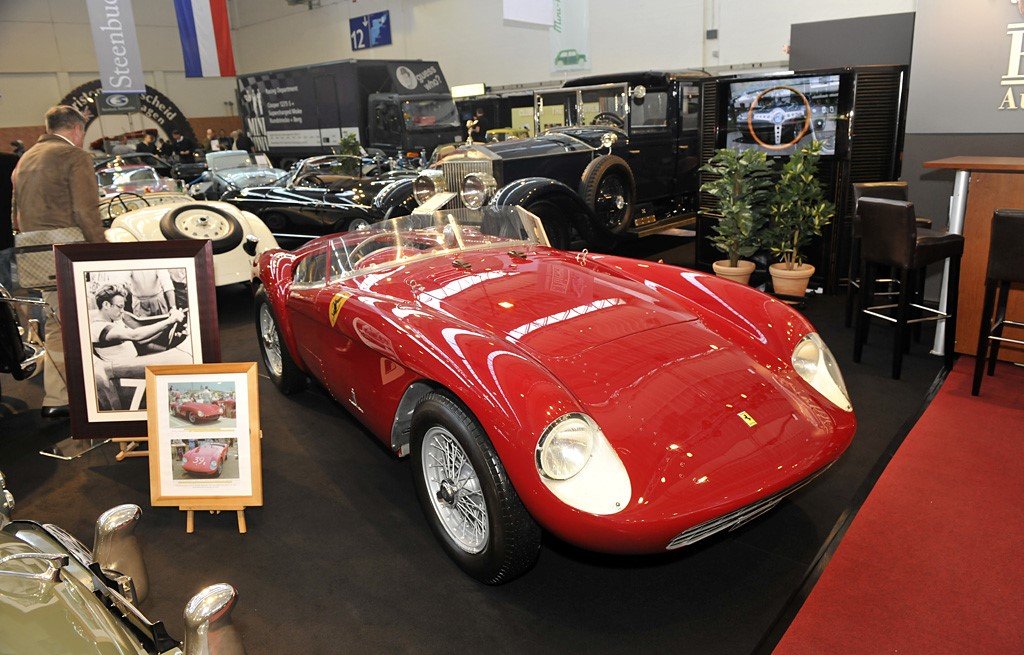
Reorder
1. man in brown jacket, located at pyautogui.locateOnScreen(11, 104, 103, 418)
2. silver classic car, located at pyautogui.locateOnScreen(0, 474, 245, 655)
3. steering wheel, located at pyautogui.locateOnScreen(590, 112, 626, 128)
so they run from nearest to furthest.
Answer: silver classic car, located at pyautogui.locateOnScreen(0, 474, 245, 655), man in brown jacket, located at pyautogui.locateOnScreen(11, 104, 103, 418), steering wheel, located at pyautogui.locateOnScreen(590, 112, 626, 128)

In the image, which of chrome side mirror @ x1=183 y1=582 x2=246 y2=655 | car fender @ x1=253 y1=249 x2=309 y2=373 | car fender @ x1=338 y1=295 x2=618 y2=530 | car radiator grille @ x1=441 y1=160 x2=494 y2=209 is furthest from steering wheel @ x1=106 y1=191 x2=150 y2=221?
chrome side mirror @ x1=183 y1=582 x2=246 y2=655

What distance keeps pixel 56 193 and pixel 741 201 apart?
16.7ft

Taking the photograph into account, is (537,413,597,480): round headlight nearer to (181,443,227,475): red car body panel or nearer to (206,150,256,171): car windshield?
(181,443,227,475): red car body panel

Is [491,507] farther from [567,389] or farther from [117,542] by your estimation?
[117,542]

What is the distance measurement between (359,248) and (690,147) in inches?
249

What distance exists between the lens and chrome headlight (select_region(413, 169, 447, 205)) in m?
6.40

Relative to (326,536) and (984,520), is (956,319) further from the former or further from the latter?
(326,536)

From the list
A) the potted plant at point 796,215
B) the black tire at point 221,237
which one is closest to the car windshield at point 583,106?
the potted plant at point 796,215

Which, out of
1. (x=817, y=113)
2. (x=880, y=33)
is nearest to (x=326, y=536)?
(x=817, y=113)

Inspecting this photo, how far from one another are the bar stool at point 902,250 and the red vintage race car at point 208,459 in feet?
12.5

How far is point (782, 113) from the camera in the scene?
20.7 ft

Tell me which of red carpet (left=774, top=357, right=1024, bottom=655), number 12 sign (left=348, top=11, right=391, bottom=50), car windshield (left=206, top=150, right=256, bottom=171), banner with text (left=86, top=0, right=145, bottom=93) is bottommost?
red carpet (left=774, top=357, right=1024, bottom=655)

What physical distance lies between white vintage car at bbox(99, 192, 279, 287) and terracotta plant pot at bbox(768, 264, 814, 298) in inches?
172

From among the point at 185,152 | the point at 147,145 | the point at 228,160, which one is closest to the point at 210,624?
the point at 228,160
